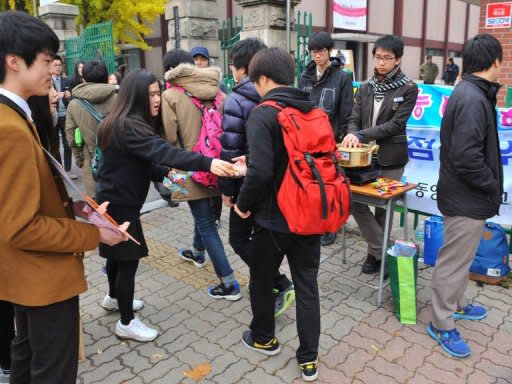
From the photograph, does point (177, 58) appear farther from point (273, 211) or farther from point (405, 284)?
point (405, 284)

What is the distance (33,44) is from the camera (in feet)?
5.45

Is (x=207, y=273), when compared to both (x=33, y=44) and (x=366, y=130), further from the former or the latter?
(x=33, y=44)

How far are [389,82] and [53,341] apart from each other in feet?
10.5

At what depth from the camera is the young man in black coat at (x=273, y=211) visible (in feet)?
8.20

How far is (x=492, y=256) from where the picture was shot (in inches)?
155

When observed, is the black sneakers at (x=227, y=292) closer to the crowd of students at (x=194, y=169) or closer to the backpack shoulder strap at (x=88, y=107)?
the crowd of students at (x=194, y=169)

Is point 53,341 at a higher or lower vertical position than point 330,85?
lower

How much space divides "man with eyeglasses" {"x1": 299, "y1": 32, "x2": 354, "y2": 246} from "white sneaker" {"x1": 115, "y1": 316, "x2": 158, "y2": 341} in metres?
2.55

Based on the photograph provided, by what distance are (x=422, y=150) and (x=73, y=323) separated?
3.88 meters

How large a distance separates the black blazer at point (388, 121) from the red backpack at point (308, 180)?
140cm

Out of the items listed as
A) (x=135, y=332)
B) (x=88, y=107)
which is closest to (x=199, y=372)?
(x=135, y=332)

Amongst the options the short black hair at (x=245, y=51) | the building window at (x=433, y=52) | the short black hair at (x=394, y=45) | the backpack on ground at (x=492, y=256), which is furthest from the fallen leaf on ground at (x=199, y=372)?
the building window at (x=433, y=52)

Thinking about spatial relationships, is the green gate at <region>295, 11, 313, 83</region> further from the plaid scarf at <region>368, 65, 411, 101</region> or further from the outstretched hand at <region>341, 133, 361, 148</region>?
the outstretched hand at <region>341, 133, 361, 148</region>

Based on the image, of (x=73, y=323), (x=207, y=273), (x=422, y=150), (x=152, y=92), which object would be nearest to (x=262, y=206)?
(x=152, y=92)
